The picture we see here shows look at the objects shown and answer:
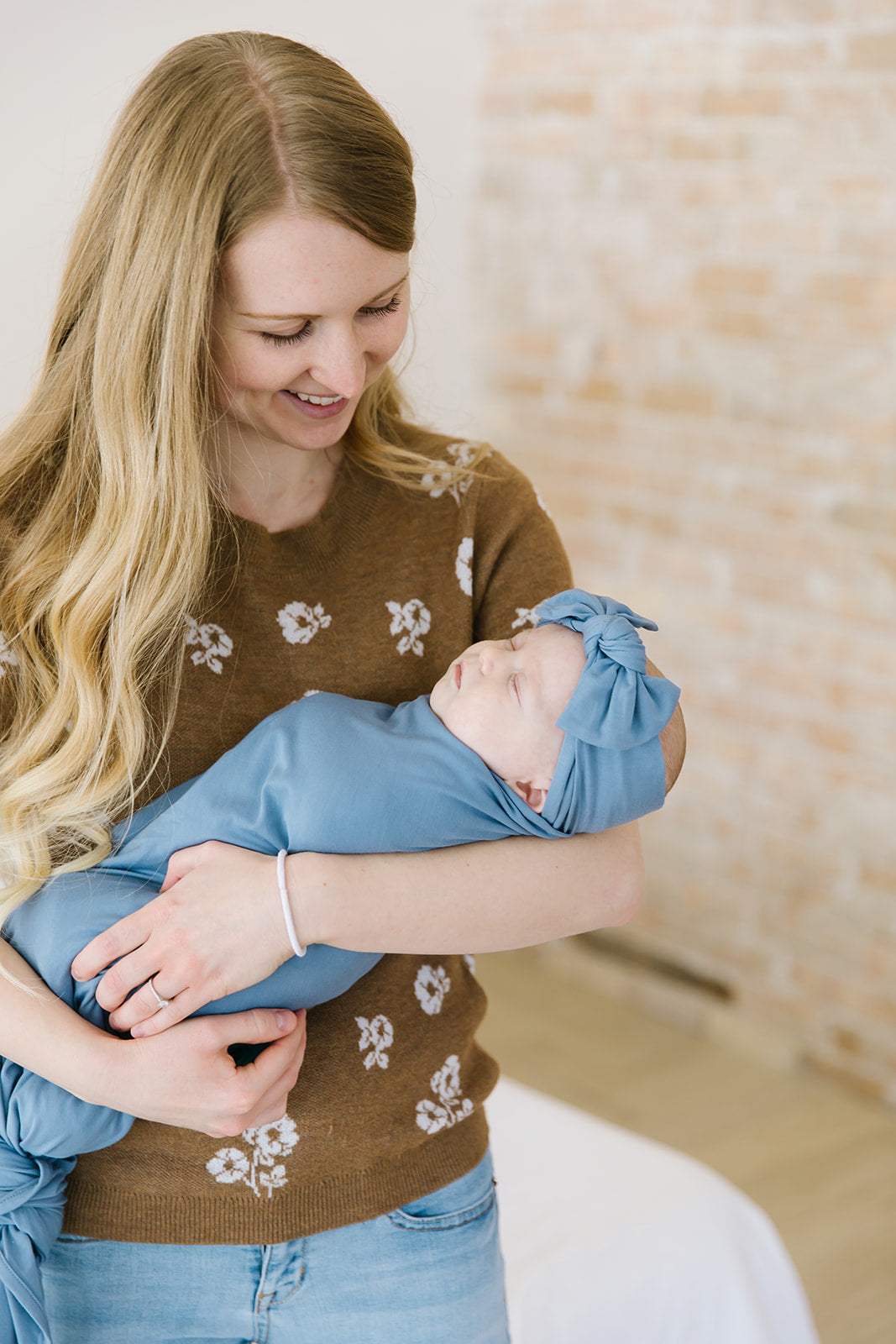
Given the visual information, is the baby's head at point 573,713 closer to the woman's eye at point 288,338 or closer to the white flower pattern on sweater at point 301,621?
the white flower pattern on sweater at point 301,621

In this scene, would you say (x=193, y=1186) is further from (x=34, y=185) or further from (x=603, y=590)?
(x=603, y=590)

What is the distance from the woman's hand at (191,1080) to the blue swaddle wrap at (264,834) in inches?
2.0

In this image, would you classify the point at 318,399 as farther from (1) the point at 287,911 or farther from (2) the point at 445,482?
(1) the point at 287,911

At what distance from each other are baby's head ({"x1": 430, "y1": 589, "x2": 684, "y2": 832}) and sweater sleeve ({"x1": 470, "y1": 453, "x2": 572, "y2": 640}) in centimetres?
10

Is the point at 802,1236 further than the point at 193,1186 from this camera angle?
Yes

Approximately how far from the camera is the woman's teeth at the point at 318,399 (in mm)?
1277

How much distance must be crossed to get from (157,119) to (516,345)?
255 centimetres

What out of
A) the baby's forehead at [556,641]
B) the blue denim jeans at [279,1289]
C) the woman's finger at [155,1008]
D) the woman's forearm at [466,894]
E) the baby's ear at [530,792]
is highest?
the baby's forehead at [556,641]

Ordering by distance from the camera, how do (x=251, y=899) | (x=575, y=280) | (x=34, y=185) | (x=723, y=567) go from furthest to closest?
(x=575, y=280) → (x=723, y=567) → (x=34, y=185) → (x=251, y=899)

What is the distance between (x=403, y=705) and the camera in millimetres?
1333

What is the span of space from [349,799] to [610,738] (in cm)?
25

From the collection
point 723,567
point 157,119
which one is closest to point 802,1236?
point 723,567

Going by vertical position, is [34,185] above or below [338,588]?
above

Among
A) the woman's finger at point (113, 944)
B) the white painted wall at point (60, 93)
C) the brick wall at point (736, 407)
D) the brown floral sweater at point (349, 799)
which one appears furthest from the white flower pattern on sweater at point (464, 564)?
the brick wall at point (736, 407)
